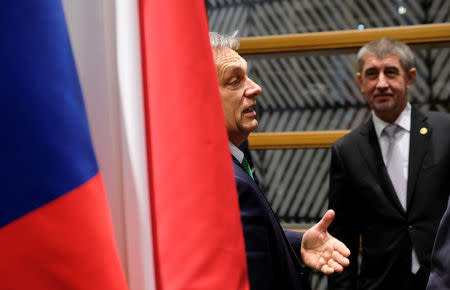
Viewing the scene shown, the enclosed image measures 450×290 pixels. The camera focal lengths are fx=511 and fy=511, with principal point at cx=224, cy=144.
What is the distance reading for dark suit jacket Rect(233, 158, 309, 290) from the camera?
0.94 meters

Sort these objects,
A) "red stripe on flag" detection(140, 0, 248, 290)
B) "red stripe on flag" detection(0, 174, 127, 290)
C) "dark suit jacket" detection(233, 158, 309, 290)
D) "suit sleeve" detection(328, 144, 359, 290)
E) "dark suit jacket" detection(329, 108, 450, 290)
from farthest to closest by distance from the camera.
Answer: "suit sleeve" detection(328, 144, 359, 290) < "dark suit jacket" detection(329, 108, 450, 290) < "dark suit jacket" detection(233, 158, 309, 290) < "red stripe on flag" detection(140, 0, 248, 290) < "red stripe on flag" detection(0, 174, 127, 290)

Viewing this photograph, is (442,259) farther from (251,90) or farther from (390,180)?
(390,180)

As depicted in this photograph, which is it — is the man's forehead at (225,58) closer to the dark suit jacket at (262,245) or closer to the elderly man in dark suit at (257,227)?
the elderly man in dark suit at (257,227)

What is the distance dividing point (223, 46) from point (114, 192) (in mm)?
624

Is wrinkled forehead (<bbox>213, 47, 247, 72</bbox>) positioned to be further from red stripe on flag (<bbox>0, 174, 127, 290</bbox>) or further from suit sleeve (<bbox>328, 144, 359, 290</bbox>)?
suit sleeve (<bbox>328, 144, 359, 290</bbox>)

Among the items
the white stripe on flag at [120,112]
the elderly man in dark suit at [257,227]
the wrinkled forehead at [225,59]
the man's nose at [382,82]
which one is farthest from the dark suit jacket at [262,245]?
the man's nose at [382,82]

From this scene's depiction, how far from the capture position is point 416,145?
6.28ft

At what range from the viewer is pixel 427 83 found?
224 cm

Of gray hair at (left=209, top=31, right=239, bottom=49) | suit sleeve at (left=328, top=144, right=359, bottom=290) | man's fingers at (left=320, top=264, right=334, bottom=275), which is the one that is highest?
gray hair at (left=209, top=31, right=239, bottom=49)

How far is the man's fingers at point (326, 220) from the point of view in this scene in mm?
1114

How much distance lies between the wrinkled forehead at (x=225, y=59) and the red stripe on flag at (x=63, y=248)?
65 centimetres

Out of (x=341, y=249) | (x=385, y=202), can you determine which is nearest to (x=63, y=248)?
(x=341, y=249)

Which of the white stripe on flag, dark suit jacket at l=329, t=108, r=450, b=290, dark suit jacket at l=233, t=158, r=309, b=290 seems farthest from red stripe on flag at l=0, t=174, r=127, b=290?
dark suit jacket at l=329, t=108, r=450, b=290

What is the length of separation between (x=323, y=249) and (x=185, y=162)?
2.14ft
